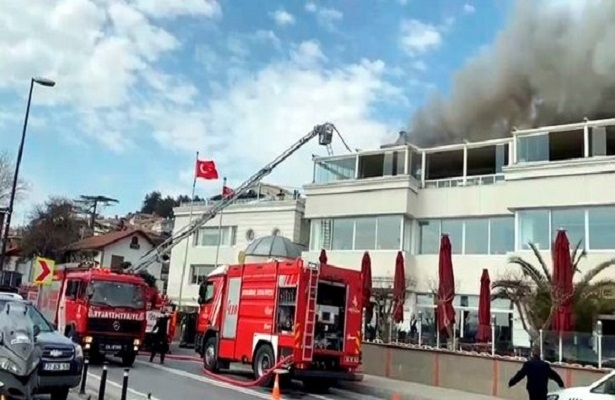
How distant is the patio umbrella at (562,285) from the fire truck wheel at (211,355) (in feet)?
31.9

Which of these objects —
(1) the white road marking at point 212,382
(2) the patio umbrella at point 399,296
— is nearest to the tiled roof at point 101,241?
(2) the patio umbrella at point 399,296

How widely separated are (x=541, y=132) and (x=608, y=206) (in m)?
4.69

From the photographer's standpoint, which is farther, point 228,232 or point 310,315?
point 228,232

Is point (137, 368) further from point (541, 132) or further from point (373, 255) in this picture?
point (541, 132)

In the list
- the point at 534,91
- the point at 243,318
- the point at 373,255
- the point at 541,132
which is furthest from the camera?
the point at 534,91

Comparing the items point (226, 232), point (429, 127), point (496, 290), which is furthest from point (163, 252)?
point (496, 290)

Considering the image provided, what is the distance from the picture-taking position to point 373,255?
32.7 m

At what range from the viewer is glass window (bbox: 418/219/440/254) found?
1262 inches

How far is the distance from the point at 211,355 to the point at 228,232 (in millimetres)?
25086

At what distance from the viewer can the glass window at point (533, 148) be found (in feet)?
93.4

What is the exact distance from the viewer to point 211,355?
19.4m

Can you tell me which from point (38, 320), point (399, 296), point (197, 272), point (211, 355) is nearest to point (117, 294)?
point (211, 355)

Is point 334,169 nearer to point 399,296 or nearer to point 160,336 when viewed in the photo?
point 399,296

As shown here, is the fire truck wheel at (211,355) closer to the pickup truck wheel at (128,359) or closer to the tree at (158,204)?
the pickup truck wheel at (128,359)
